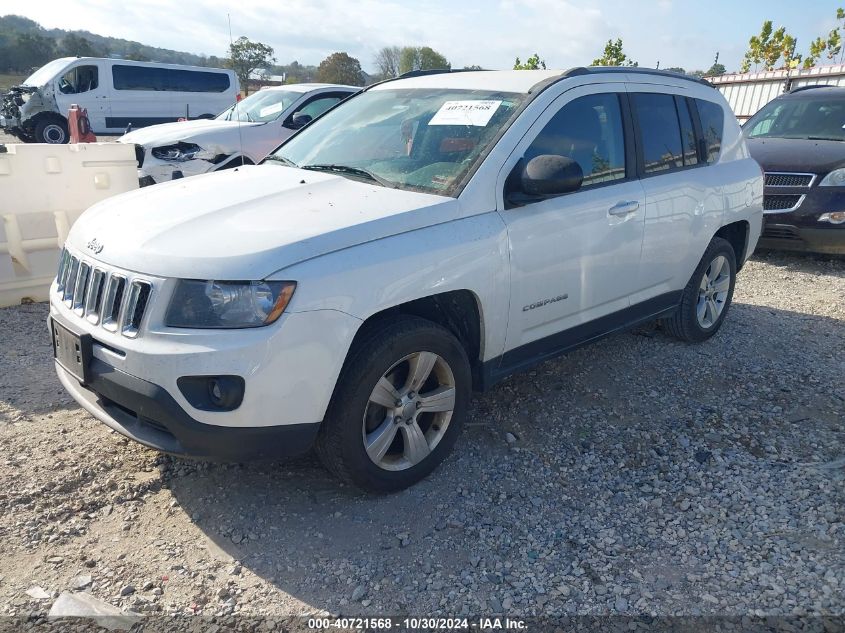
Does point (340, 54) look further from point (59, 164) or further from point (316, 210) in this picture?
point (316, 210)

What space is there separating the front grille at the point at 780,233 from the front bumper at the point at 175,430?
680 cm

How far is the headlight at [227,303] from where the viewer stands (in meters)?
2.46

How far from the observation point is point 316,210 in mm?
2904

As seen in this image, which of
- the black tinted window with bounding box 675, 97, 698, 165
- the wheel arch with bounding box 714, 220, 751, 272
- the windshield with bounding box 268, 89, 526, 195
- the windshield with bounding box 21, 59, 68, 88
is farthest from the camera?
the windshield with bounding box 21, 59, 68, 88

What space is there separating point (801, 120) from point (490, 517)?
7.97m

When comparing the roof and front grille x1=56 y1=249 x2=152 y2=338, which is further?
the roof

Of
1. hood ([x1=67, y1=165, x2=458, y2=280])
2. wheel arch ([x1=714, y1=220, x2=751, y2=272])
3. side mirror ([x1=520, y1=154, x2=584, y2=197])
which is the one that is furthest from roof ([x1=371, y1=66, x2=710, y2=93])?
wheel arch ([x1=714, y1=220, x2=751, y2=272])

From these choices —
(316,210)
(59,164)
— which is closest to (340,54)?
(59,164)

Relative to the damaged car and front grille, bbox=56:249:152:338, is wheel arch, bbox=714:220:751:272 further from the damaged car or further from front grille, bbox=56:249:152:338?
the damaged car

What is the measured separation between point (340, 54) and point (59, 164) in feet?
145

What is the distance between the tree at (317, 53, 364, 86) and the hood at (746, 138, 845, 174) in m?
35.7

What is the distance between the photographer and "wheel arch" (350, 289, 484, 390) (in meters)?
3.11

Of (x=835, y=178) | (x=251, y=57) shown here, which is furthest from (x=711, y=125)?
(x=251, y=57)

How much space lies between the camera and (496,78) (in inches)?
150
